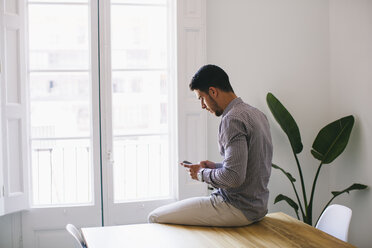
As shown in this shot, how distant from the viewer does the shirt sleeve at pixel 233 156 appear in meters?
2.56

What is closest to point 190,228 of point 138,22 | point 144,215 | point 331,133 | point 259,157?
point 259,157

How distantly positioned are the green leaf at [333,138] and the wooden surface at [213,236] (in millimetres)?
1410

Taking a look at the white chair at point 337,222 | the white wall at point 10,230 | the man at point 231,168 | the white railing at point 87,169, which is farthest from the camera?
the white railing at point 87,169

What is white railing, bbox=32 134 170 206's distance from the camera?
13.6 feet

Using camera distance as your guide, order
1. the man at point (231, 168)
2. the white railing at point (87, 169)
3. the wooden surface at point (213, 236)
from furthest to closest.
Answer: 1. the white railing at point (87, 169)
2. the man at point (231, 168)
3. the wooden surface at point (213, 236)

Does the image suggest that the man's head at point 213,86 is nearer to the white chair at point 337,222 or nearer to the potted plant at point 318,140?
the white chair at point 337,222

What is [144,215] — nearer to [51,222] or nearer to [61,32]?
[51,222]

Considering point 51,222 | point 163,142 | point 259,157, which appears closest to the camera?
point 259,157

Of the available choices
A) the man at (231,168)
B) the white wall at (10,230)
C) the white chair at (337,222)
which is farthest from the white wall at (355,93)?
the white wall at (10,230)

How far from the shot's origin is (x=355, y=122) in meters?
4.22

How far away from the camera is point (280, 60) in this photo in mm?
4543

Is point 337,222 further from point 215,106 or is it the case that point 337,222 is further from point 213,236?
point 215,106

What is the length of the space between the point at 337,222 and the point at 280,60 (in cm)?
208

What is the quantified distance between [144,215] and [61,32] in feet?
5.77
